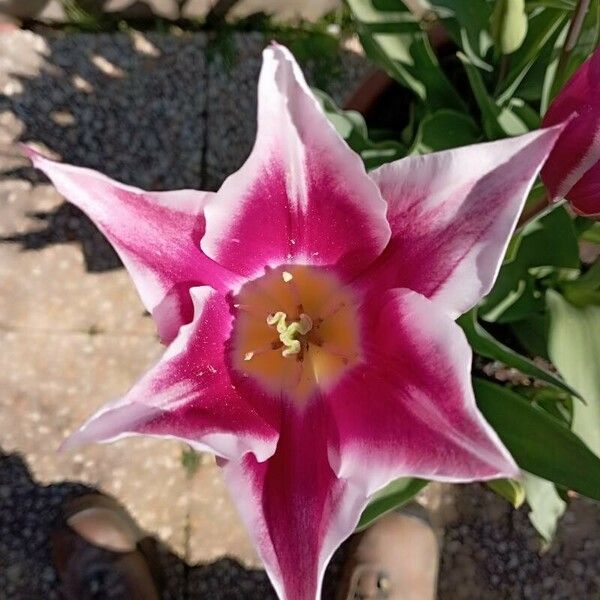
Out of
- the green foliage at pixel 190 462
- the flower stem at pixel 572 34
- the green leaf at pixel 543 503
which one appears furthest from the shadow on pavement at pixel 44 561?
the flower stem at pixel 572 34

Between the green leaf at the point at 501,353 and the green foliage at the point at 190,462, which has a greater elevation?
the green leaf at the point at 501,353

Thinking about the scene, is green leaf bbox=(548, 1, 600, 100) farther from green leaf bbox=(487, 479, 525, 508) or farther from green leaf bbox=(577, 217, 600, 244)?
green leaf bbox=(487, 479, 525, 508)

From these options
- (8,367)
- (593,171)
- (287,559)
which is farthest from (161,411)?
(8,367)

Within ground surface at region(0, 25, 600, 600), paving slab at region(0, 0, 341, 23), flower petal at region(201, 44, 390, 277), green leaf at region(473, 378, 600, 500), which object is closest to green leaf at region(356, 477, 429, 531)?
green leaf at region(473, 378, 600, 500)

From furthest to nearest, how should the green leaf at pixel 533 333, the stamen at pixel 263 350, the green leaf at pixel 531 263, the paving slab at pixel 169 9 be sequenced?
the paving slab at pixel 169 9, the green leaf at pixel 533 333, the green leaf at pixel 531 263, the stamen at pixel 263 350

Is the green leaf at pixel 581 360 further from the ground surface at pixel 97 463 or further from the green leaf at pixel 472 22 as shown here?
the ground surface at pixel 97 463

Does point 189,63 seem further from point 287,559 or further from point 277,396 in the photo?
point 287,559

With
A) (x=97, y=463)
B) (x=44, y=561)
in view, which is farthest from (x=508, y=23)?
(x=44, y=561)
